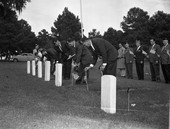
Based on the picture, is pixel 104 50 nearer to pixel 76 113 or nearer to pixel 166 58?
pixel 76 113

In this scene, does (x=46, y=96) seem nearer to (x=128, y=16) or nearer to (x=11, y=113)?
(x=11, y=113)

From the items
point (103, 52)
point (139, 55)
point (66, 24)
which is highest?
point (66, 24)

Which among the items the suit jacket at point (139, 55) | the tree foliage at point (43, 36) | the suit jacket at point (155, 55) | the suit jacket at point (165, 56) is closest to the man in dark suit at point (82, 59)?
the suit jacket at point (165, 56)

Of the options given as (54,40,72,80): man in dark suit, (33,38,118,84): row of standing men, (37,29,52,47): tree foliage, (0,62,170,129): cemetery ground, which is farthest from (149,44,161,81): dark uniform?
(37,29,52,47): tree foliage

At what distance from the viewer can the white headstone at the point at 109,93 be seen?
20.9ft

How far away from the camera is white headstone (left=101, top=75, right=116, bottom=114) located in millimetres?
6371

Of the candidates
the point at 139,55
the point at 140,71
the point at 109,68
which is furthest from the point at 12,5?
the point at 109,68

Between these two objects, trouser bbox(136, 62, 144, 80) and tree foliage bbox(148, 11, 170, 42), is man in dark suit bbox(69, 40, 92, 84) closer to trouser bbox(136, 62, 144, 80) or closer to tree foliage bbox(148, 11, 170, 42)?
trouser bbox(136, 62, 144, 80)

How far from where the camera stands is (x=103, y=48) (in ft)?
28.6

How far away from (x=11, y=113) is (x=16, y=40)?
2035 inches

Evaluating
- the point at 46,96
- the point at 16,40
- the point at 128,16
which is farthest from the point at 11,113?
the point at 128,16

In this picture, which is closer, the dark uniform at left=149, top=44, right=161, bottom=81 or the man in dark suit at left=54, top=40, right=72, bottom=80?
the man in dark suit at left=54, top=40, right=72, bottom=80

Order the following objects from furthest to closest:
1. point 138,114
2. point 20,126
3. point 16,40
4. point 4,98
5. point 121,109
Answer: point 16,40
point 4,98
point 121,109
point 138,114
point 20,126

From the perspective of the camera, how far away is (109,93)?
6.40 metres
